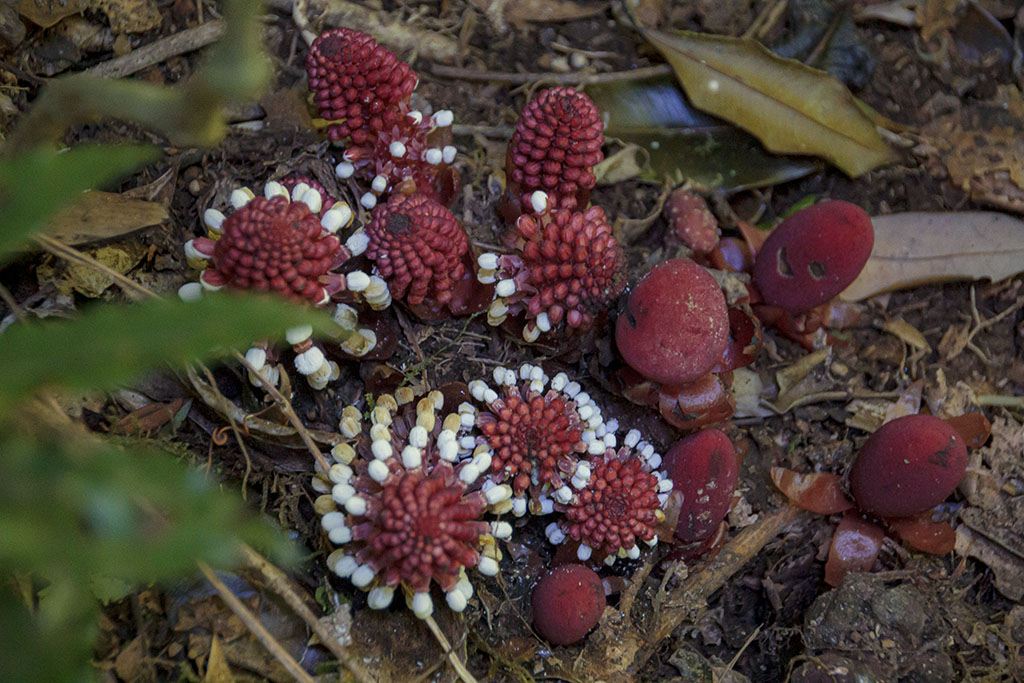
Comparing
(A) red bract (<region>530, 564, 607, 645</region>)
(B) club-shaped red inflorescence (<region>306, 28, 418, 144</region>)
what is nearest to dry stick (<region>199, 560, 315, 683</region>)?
(A) red bract (<region>530, 564, 607, 645</region>)

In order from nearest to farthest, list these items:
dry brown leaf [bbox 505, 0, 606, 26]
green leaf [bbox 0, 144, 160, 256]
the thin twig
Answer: green leaf [bbox 0, 144, 160, 256]
the thin twig
dry brown leaf [bbox 505, 0, 606, 26]

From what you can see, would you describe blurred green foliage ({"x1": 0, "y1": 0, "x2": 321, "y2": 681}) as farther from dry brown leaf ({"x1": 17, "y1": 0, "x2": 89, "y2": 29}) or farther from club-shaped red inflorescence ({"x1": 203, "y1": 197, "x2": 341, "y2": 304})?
dry brown leaf ({"x1": 17, "y1": 0, "x2": 89, "y2": 29})

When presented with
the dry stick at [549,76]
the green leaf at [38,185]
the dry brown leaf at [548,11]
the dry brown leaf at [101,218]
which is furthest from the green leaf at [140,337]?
the dry brown leaf at [548,11]

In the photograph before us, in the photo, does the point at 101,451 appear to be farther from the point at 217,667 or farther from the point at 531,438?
the point at 531,438

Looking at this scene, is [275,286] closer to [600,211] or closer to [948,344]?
[600,211]

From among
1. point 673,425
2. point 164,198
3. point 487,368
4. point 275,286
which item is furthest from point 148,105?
point 673,425

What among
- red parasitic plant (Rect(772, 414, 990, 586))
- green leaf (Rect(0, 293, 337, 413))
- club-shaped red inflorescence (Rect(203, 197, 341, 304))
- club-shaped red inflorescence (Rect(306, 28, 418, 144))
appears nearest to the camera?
green leaf (Rect(0, 293, 337, 413))

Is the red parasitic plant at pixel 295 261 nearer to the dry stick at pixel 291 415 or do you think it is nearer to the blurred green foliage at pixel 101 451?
the dry stick at pixel 291 415
